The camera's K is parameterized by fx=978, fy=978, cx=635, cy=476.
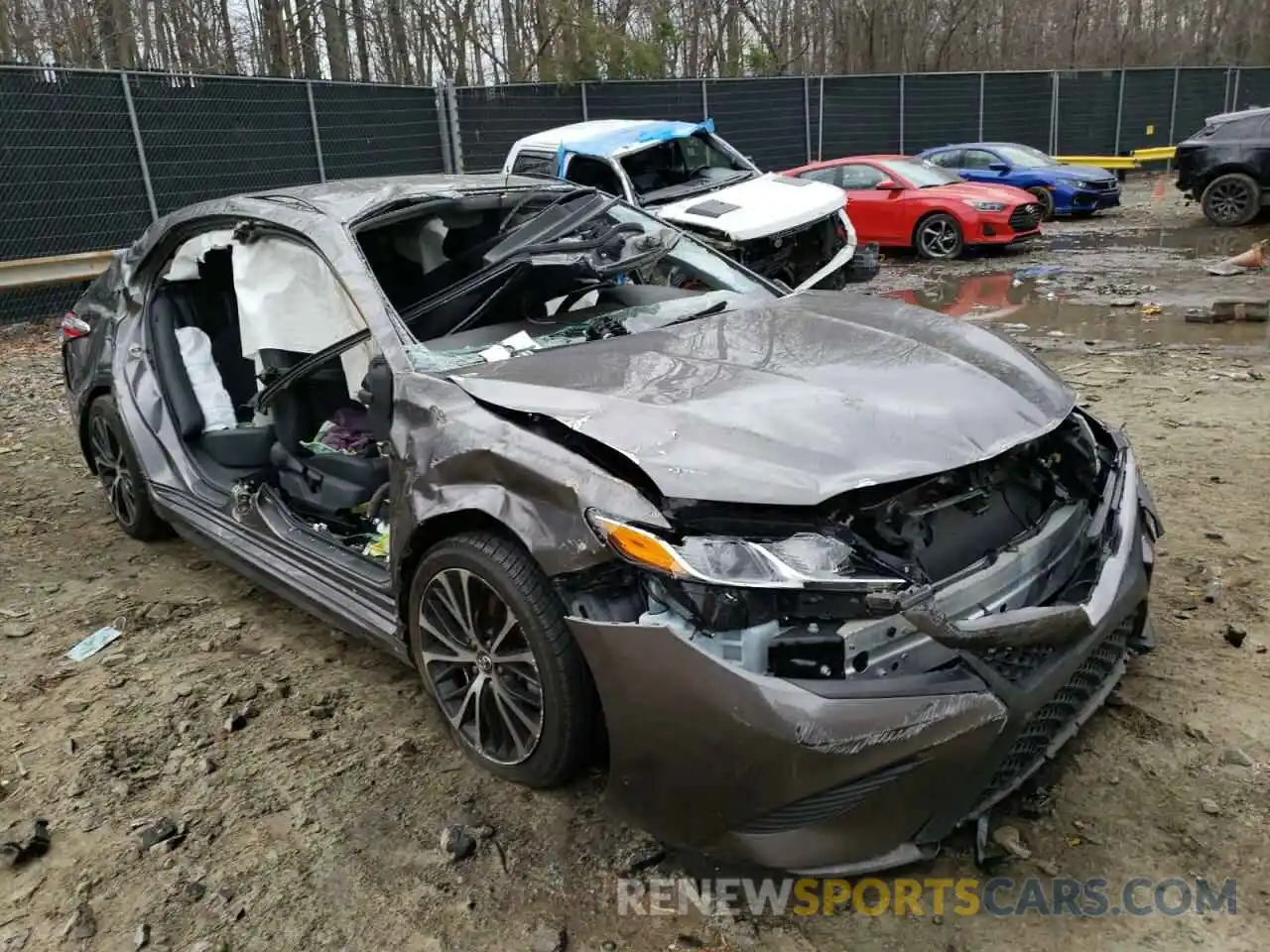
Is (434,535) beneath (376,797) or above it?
above

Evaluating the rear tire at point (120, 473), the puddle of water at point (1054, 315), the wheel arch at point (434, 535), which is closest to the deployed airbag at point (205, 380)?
the rear tire at point (120, 473)

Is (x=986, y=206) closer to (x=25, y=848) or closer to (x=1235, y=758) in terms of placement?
(x=1235, y=758)

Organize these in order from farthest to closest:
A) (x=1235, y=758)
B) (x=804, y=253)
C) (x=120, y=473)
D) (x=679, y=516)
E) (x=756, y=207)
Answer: (x=804, y=253) → (x=756, y=207) → (x=120, y=473) → (x=1235, y=758) → (x=679, y=516)

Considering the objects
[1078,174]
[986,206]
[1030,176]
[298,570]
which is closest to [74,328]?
[298,570]

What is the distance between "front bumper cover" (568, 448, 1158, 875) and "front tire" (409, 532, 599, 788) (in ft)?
0.53

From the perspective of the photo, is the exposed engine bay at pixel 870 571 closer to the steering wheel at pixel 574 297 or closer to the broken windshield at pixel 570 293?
the broken windshield at pixel 570 293

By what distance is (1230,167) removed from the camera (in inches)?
526

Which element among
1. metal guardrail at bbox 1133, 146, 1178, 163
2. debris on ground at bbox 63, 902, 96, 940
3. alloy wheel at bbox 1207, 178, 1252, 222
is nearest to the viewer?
debris on ground at bbox 63, 902, 96, 940

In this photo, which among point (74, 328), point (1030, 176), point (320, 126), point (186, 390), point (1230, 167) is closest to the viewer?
point (186, 390)

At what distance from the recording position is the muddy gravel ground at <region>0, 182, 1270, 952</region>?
7.50 feet

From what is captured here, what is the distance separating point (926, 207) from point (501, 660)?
38.5 ft

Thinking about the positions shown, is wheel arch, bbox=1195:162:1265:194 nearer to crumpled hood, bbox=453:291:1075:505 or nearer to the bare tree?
the bare tree

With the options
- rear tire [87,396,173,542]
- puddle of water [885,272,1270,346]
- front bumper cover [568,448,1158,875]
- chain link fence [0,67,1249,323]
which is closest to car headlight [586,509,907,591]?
front bumper cover [568,448,1158,875]

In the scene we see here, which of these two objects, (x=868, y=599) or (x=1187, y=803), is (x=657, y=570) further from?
(x=1187, y=803)
